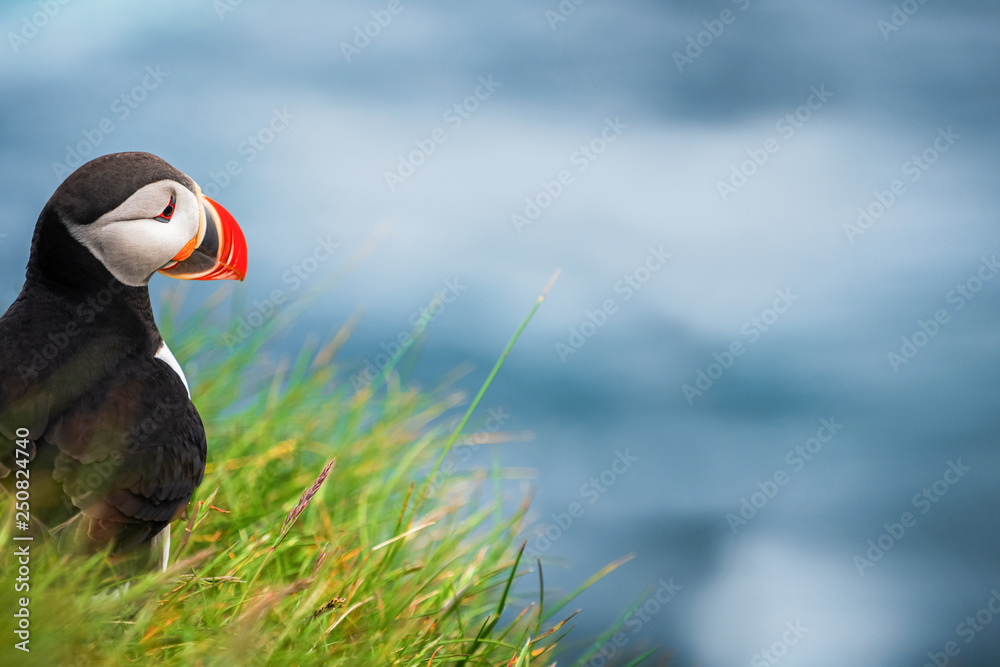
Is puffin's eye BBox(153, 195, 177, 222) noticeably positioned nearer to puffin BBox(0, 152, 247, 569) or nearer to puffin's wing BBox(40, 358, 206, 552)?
puffin BBox(0, 152, 247, 569)

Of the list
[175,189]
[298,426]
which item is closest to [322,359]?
[298,426]

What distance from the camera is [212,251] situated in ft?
9.64

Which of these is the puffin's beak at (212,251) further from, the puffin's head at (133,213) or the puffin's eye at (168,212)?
the puffin's eye at (168,212)

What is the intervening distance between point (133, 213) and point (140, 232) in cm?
6

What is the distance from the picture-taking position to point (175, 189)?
2771 millimetres

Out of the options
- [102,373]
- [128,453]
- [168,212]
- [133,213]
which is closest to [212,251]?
[168,212]

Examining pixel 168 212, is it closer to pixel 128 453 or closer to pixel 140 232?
pixel 140 232

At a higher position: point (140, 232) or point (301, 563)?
point (140, 232)

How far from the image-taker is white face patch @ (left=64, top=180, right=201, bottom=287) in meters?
2.66

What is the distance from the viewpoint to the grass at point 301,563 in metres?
2.25

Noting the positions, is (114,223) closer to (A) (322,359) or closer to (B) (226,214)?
(B) (226,214)

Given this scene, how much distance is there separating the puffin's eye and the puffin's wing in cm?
45

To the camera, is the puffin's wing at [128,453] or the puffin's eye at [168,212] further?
the puffin's eye at [168,212]

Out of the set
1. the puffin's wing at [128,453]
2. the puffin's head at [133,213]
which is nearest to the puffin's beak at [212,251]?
the puffin's head at [133,213]
